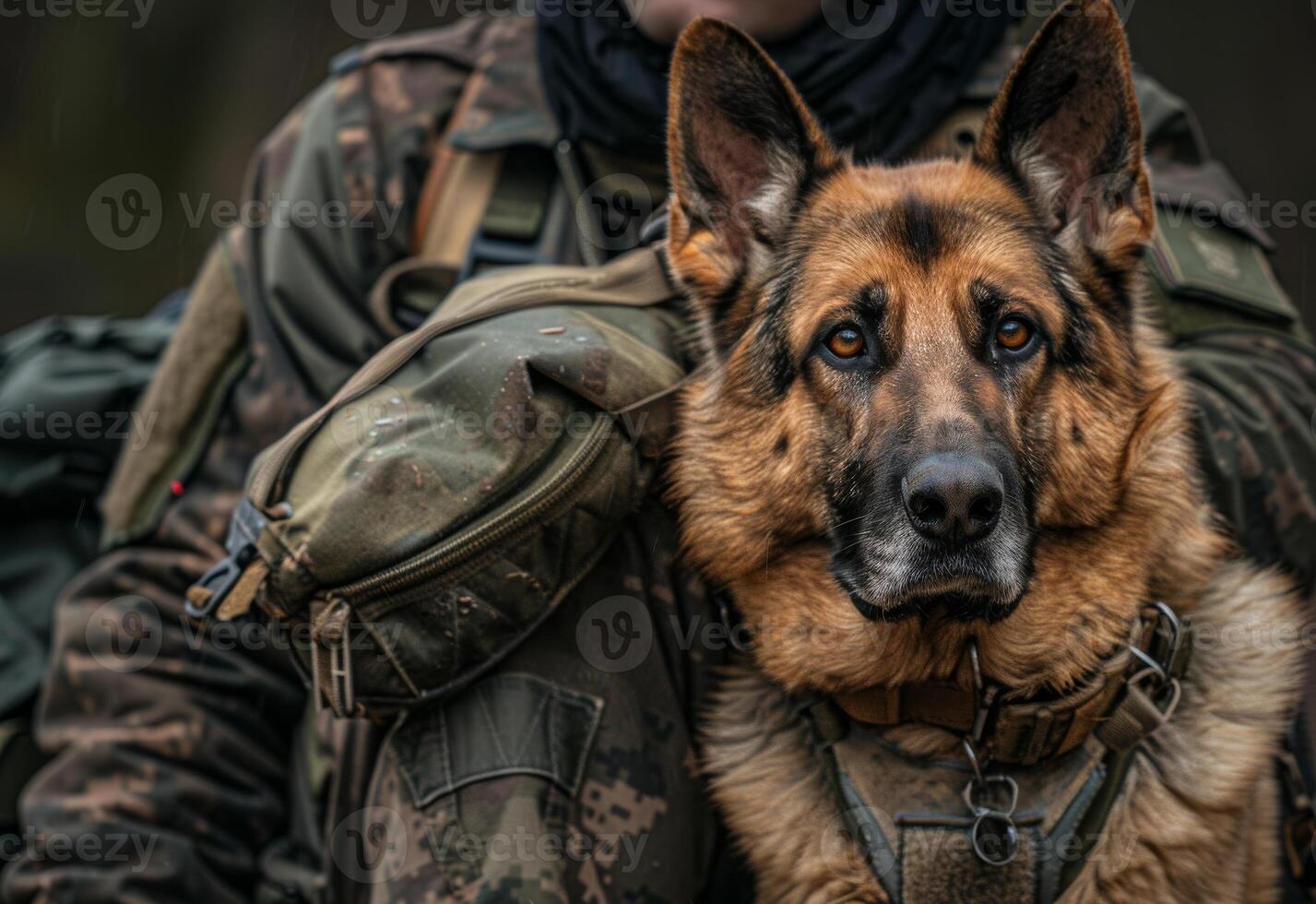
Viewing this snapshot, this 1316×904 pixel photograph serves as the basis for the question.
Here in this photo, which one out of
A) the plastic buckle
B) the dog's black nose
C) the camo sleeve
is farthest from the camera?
the plastic buckle

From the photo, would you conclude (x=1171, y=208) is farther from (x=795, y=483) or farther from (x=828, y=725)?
(x=828, y=725)

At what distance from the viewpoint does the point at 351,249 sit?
317 cm

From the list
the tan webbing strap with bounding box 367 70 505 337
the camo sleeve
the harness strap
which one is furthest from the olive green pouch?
the camo sleeve

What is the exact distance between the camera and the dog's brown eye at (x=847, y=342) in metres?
2.30

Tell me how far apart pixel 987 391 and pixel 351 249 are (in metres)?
1.70

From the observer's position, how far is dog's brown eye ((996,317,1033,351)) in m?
2.27

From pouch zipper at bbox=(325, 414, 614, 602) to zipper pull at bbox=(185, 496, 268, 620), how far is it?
0.17 meters

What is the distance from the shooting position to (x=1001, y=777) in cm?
221

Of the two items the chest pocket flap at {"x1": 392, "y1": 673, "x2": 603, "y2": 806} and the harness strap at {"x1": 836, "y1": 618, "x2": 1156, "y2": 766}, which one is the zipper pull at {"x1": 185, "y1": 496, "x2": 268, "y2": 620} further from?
the harness strap at {"x1": 836, "y1": 618, "x2": 1156, "y2": 766}

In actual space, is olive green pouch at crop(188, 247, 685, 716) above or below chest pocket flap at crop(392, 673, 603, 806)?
above

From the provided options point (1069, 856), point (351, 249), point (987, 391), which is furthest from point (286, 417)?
point (1069, 856)

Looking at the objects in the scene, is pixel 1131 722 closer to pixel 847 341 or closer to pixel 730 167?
pixel 847 341

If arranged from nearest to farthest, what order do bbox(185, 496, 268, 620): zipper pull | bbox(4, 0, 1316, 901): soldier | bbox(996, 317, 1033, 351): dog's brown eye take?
1. bbox(185, 496, 268, 620): zipper pull
2. bbox(996, 317, 1033, 351): dog's brown eye
3. bbox(4, 0, 1316, 901): soldier

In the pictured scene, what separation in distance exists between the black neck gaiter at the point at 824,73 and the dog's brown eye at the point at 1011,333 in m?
0.97
